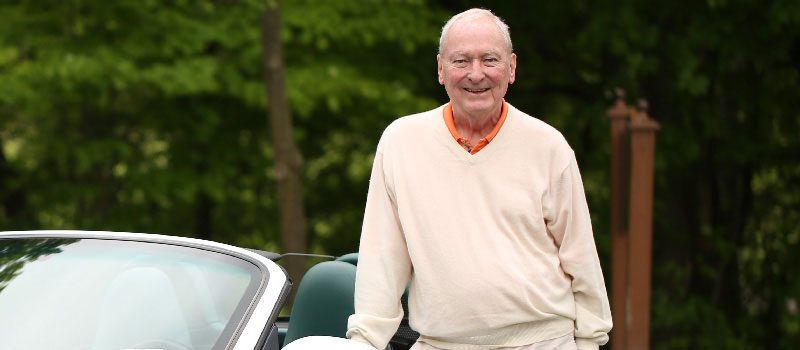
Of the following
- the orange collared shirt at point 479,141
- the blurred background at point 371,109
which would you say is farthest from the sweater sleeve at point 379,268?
the blurred background at point 371,109

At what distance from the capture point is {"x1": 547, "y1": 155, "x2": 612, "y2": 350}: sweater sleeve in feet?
9.48

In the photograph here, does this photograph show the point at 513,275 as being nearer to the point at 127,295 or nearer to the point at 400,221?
the point at 400,221

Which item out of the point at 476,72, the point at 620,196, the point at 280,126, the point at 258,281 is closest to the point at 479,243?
the point at 476,72

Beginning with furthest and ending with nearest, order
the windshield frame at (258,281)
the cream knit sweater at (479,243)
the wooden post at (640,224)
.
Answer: the wooden post at (640,224)
the windshield frame at (258,281)
the cream knit sweater at (479,243)

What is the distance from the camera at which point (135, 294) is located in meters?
3.29

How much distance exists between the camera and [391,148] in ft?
9.64

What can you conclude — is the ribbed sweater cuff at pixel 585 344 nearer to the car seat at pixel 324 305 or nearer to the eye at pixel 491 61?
the eye at pixel 491 61

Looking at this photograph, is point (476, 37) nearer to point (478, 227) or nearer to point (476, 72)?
point (476, 72)

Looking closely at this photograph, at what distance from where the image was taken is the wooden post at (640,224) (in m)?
8.39

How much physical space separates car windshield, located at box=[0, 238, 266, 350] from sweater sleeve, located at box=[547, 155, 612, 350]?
2.82ft

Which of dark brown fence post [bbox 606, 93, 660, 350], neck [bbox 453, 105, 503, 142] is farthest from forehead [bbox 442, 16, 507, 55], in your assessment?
dark brown fence post [bbox 606, 93, 660, 350]

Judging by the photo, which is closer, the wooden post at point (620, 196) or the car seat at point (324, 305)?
the car seat at point (324, 305)

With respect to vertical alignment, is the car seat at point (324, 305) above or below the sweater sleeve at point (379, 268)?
below

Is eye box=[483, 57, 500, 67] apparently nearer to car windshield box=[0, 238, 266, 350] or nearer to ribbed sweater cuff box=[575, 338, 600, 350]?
ribbed sweater cuff box=[575, 338, 600, 350]
